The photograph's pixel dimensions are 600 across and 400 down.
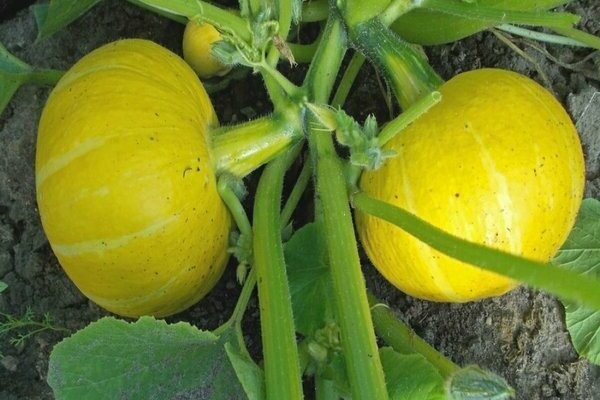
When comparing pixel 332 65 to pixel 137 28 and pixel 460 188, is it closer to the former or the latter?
pixel 460 188

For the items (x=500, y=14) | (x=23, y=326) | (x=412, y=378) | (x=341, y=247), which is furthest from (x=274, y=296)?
(x=23, y=326)

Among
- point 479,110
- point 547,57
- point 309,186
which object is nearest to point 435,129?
point 479,110

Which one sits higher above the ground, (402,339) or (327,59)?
(327,59)

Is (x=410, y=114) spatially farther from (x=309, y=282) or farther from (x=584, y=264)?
(x=584, y=264)

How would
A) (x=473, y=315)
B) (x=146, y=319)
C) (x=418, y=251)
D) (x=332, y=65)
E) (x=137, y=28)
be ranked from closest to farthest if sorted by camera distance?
1. (x=146, y=319)
2. (x=418, y=251)
3. (x=332, y=65)
4. (x=473, y=315)
5. (x=137, y=28)

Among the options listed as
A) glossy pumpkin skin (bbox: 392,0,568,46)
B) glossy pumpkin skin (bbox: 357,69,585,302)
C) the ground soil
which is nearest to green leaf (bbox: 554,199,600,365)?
the ground soil
